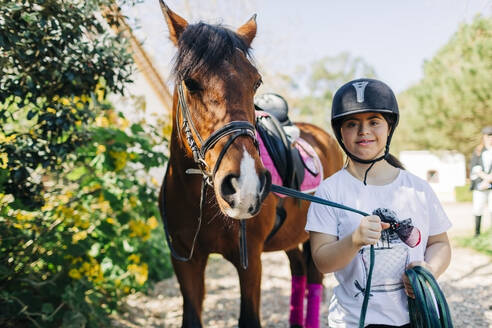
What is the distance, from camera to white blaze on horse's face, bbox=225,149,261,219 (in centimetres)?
146

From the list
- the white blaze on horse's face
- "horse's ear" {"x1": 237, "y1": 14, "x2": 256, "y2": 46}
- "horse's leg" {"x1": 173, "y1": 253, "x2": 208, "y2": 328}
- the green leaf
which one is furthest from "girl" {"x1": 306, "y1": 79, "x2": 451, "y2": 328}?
the green leaf

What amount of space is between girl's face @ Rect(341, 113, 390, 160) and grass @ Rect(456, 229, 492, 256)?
6252 mm

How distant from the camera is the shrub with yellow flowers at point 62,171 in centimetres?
250

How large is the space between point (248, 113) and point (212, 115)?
163mm

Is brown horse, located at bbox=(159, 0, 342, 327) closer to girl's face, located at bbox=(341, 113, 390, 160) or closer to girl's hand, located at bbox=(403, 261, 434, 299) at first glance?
girl's face, located at bbox=(341, 113, 390, 160)

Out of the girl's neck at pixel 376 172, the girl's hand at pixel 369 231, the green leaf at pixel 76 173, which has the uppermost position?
the green leaf at pixel 76 173

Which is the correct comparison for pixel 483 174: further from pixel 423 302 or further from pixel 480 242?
pixel 423 302

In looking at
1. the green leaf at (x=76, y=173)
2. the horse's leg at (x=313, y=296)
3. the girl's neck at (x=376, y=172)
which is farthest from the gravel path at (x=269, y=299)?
the girl's neck at (x=376, y=172)

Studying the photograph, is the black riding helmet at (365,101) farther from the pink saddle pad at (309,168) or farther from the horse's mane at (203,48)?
the pink saddle pad at (309,168)

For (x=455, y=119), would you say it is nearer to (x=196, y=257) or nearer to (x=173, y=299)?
(x=173, y=299)

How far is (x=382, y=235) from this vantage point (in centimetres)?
162

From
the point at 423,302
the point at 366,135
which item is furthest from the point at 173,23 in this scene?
the point at 423,302

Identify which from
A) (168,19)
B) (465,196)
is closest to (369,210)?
(168,19)

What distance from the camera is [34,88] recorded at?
2521mm
